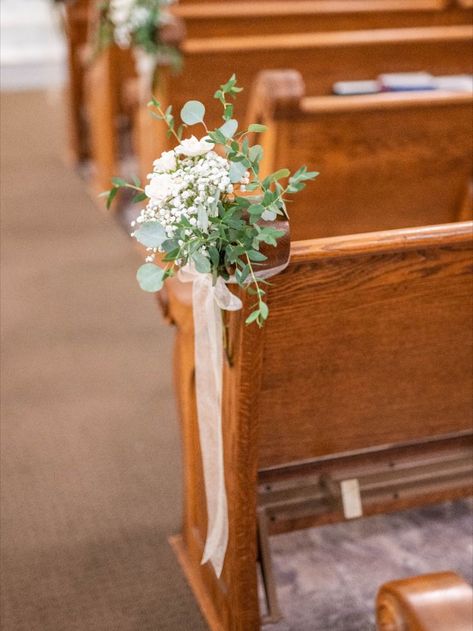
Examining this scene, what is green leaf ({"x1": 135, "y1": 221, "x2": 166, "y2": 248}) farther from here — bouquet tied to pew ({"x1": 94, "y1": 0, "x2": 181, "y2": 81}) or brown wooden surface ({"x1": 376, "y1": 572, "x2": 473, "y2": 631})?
bouquet tied to pew ({"x1": 94, "y1": 0, "x2": 181, "y2": 81})

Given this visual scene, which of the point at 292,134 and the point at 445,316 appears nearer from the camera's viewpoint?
the point at 445,316

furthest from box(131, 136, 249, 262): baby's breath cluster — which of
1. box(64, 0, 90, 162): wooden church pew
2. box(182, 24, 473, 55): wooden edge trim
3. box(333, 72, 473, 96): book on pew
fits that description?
box(64, 0, 90, 162): wooden church pew

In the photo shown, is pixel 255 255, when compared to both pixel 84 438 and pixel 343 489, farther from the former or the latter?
pixel 84 438

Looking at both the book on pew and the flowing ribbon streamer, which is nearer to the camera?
the flowing ribbon streamer

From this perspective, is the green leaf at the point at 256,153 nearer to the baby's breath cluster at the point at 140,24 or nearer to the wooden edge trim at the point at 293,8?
the baby's breath cluster at the point at 140,24

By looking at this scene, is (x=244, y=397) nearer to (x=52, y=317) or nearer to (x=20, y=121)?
(x=52, y=317)

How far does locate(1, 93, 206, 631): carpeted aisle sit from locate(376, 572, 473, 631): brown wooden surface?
3.97 feet

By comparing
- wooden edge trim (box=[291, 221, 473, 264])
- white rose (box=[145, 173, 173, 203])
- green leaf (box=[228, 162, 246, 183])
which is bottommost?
wooden edge trim (box=[291, 221, 473, 264])

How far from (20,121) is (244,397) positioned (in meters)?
5.53

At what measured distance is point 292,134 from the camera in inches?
114

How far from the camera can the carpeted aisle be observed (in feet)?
7.92

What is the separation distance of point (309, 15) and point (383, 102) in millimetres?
1682

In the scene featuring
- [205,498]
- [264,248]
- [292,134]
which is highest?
[264,248]

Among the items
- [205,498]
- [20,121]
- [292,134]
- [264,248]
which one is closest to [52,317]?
[292,134]
